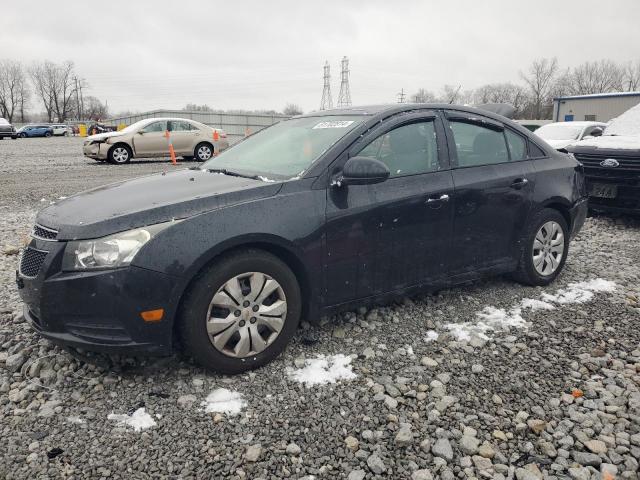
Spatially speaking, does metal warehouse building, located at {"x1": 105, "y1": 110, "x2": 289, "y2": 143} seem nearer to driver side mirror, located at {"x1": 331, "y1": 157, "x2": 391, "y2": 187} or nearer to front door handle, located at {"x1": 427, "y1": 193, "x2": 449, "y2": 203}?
front door handle, located at {"x1": 427, "y1": 193, "x2": 449, "y2": 203}

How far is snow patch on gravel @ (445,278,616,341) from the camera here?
376 centimetres

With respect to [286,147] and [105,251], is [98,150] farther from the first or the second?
[105,251]

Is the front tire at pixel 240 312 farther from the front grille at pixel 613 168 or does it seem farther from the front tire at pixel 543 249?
the front grille at pixel 613 168

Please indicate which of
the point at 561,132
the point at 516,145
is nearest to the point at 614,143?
the point at 516,145

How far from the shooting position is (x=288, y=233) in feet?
10.2

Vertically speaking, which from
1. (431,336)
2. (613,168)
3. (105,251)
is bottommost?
(431,336)

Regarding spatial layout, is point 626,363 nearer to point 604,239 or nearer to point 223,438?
point 223,438

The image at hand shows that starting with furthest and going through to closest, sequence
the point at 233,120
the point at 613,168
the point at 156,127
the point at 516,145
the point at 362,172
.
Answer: the point at 233,120 → the point at 156,127 → the point at 613,168 → the point at 516,145 → the point at 362,172

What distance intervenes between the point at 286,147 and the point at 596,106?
1641 inches

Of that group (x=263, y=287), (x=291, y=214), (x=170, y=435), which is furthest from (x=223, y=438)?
(x=291, y=214)

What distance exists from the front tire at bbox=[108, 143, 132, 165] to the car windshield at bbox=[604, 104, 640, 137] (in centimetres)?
1305

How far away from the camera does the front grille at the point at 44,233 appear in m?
2.87

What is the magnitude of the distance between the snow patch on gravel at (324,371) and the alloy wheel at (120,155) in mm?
14265

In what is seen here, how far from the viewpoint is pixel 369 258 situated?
3467 mm
